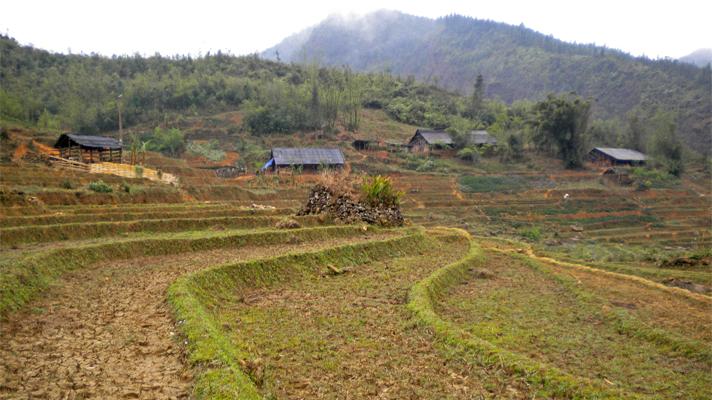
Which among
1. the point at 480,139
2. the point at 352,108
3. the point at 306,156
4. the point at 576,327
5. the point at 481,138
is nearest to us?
the point at 576,327

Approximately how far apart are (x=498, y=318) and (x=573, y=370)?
3.25 m

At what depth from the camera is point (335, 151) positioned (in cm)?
6569

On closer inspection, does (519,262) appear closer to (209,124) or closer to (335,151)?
(335,151)

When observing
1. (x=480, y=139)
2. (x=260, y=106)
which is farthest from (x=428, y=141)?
(x=260, y=106)

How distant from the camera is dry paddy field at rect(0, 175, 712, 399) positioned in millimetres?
7727

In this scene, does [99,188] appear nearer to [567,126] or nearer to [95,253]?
[95,253]

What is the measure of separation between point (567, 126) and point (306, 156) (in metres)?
42.8

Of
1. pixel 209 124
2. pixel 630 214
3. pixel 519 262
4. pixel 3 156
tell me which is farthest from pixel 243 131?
pixel 519 262

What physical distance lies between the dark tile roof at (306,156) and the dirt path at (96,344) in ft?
159

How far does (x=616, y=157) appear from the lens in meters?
76.2

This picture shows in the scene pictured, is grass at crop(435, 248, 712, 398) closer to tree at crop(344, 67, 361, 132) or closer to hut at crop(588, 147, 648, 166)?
hut at crop(588, 147, 648, 166)

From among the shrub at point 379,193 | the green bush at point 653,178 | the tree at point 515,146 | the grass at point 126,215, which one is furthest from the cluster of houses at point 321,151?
the shrub at point 379,193

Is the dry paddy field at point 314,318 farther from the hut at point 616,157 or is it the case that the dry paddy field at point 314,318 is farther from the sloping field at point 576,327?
the hut at point 616,157

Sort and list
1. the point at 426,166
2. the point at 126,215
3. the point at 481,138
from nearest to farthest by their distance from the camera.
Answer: the point at 126,215 < the point at 426,166 < the point at 481,138
